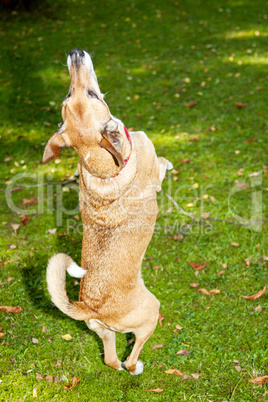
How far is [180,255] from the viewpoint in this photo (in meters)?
5.38

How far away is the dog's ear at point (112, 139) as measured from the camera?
322 centimetres

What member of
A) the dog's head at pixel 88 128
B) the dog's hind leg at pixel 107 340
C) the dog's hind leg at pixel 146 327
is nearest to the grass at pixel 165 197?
the dog's hind leg at pixel 107 340

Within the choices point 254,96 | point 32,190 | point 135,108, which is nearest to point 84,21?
point 135,108

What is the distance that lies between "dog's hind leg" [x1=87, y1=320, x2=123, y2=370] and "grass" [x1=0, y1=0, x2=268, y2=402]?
0.92 feet

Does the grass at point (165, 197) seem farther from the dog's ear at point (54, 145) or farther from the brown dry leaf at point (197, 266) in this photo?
the dog's ear at point (54, 145)

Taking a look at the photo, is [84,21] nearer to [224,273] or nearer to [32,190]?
[32,190]

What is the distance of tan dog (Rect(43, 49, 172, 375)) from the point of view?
129 inches

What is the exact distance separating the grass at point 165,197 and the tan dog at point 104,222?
800 millimetres

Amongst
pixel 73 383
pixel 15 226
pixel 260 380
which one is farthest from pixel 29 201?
pixel 260 380

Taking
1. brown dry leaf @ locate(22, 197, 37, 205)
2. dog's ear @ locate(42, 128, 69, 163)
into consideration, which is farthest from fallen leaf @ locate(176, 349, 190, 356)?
brown dry leaf @ locate(22, 197, 37, 205)

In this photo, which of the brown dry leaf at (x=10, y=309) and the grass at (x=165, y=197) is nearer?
the grass at (x=165, y=197)

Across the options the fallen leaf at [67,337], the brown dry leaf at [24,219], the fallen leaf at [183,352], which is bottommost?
the brown dry leaf at [24,219]

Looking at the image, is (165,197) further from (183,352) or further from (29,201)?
(183,352)

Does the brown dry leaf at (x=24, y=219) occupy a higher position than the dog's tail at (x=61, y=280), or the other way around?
the dog's tail at (x=61, y=280)
